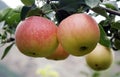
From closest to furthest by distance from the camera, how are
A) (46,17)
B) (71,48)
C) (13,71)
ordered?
(71,48)
(46,17)
(13,71)

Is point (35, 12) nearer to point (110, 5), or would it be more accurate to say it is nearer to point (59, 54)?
point (59, 54)

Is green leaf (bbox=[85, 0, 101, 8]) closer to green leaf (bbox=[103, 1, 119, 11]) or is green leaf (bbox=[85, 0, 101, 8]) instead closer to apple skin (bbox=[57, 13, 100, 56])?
apple skin (bbox=[57, 13, 100, 56])

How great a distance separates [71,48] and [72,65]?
2672 millimetres

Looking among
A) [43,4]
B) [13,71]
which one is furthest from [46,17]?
[13,71]

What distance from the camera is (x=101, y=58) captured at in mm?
1257

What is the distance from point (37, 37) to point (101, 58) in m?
0.44

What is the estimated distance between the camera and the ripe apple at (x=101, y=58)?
1255mm

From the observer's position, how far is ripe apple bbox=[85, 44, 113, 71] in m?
1.25

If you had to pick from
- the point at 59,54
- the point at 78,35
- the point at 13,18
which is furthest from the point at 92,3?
the point at 13,18

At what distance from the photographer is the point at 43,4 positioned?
0.97 m

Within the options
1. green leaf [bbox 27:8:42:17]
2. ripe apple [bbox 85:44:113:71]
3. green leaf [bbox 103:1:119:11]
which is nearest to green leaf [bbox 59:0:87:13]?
green leaf [bbox 27:8:42:17]

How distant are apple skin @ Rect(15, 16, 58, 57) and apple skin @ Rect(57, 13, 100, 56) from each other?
0.9 inches

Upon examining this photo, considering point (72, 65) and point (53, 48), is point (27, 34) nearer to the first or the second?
point (53, 48)

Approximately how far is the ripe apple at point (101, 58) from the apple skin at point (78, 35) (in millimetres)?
401
